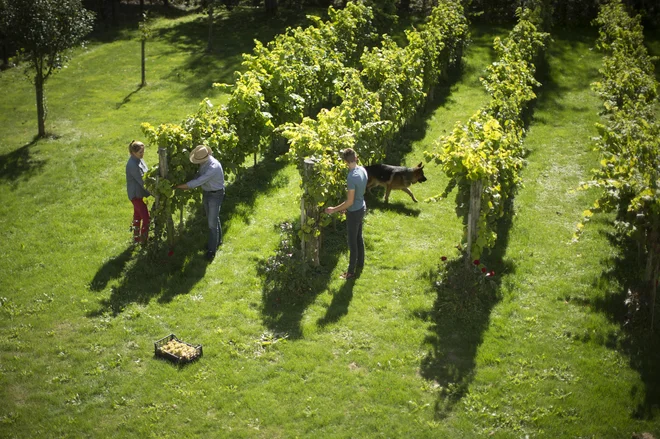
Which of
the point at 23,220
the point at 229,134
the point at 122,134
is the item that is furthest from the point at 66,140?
the point at 229,134

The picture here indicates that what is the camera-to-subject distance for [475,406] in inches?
299

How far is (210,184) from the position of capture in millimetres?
10750

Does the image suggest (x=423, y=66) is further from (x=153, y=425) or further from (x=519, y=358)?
(x=153, y=425)

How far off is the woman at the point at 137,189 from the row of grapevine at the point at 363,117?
2.57 meters

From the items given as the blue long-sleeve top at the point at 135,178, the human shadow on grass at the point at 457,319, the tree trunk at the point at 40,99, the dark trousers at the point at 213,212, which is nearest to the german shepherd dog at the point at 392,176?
the human shadow on grass at the point at 457,319

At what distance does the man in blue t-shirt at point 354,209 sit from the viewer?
9.59 m

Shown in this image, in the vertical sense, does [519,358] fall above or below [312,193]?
below

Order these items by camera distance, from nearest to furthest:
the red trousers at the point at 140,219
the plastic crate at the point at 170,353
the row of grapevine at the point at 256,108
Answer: the plastic crate at the point at 170,353 → the row of grapevine at the point at 256,108 → the red trousers at the point at 140,219

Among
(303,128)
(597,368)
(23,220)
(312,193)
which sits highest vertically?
(303,128)

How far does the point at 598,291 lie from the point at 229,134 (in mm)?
6938

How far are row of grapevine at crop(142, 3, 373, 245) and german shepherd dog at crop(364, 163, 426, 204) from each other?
7.73 feet

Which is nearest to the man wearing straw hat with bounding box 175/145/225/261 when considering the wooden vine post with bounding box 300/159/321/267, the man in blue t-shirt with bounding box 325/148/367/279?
Result: the wooden vine post with bounding box 300/159/321/267

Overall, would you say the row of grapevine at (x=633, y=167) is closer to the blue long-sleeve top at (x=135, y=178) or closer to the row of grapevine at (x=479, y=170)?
the row of grapevine at (x=479, y=170)

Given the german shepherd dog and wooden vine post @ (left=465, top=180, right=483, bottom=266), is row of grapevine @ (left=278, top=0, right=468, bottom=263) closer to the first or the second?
the german shepherd dog
